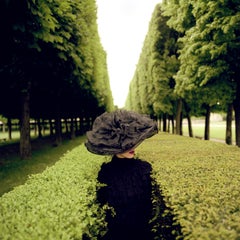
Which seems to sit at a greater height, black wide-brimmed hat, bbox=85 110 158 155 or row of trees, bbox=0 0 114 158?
row of trees, bbox=0 0 114 158

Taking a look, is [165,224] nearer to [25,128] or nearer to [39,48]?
[39,48]

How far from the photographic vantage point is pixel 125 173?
381 centimetres

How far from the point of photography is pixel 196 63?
46.4 feet

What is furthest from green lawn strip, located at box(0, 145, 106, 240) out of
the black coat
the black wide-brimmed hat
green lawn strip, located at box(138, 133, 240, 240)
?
green lawn strip, located at box(138, 133, 240, 240)

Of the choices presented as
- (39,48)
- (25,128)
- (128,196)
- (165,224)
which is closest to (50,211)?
(128,196)

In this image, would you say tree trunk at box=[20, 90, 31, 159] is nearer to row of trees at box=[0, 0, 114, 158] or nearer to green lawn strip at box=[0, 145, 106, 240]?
row of trees at box=[0, 0, 114, 158]

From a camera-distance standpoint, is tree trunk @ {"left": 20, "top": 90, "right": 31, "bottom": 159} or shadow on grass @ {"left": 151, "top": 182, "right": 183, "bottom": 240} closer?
shadow on grass @ {"left": 151, "top": 182, "right": 183, "bottom": 240}

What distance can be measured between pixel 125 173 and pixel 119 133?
55cm

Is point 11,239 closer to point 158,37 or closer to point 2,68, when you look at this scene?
point 2,68

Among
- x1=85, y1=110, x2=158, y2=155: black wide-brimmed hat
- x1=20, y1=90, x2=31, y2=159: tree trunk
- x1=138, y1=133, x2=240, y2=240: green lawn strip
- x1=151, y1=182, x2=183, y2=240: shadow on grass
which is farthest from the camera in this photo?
x1=20, y1=90, x2=31, y2=159: tree trunk

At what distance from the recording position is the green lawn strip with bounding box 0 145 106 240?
279 cm

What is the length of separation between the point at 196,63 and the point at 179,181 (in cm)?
1057

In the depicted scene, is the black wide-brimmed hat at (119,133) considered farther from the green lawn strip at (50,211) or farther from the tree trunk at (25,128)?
the tree trunk at (25,128)

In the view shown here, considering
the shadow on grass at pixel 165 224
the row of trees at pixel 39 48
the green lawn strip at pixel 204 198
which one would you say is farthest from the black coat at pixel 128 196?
the row of trees at pixel 39 48
